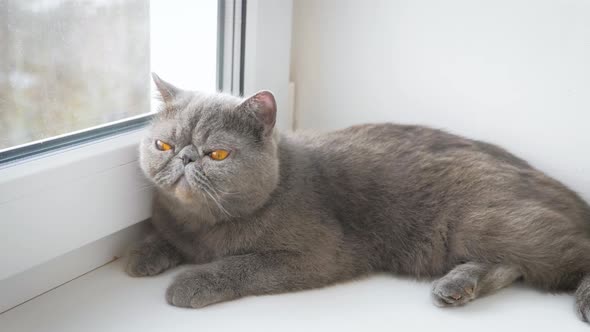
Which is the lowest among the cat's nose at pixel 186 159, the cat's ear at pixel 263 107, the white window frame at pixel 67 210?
the white window frame at pixel 67 210

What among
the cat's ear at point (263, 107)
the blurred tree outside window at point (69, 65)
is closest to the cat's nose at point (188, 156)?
the cat's ear at point (263, 107)

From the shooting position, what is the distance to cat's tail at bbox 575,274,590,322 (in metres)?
1.21

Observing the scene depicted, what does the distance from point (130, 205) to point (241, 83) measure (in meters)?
0.49

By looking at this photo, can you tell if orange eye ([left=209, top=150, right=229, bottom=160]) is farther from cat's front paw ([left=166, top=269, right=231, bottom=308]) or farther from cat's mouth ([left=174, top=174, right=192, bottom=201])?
cat's front paw ([left=166, top=269, right=231, bottom=308])

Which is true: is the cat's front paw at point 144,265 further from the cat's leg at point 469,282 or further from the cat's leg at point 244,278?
the cat's leg at point 469,282

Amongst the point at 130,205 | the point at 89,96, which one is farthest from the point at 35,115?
the point at 130,205

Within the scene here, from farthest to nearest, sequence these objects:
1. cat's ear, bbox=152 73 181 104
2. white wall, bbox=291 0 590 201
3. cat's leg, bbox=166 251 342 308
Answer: white wall, bbox=291 0 590 201 → cat's ear, bbox=152 73 181 104 → cat's leg, bbox=166 251 342 308

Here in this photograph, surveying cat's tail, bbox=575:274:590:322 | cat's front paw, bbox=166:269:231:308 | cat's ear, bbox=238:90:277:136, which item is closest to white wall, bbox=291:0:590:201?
cat's tail, bbox=575:274:590:322

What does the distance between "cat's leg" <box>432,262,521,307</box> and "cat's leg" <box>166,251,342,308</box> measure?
24 centimetres

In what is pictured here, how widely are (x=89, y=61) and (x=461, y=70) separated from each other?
0.92 meters

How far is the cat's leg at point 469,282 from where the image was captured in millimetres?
1243

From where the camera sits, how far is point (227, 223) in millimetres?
1336

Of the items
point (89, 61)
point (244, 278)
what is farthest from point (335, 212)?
point (89, 61)

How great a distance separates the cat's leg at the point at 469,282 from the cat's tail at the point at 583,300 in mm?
126
